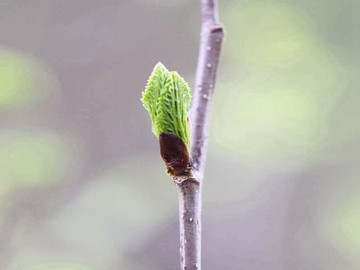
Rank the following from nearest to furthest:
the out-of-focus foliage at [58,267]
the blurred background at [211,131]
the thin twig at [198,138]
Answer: the thin twig at [198,138] → the out-of-focus foliage at [58,267] → the blurred background at [211,131]

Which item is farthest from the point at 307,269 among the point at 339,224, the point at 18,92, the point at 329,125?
the point at 18,92

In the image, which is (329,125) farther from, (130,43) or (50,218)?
(50,218)

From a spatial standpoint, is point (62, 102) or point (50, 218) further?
point (62, 102)

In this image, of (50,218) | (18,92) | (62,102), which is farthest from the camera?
(62,102)

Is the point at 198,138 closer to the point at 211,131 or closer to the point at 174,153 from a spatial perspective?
the point at 174,153

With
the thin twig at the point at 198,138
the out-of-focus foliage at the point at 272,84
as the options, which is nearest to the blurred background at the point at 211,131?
the out-of-focus foliage at the point at 272,84

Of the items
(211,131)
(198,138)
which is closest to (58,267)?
(211,131)

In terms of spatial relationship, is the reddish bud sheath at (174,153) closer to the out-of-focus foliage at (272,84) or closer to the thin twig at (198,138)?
the thin twig at (198,138)
